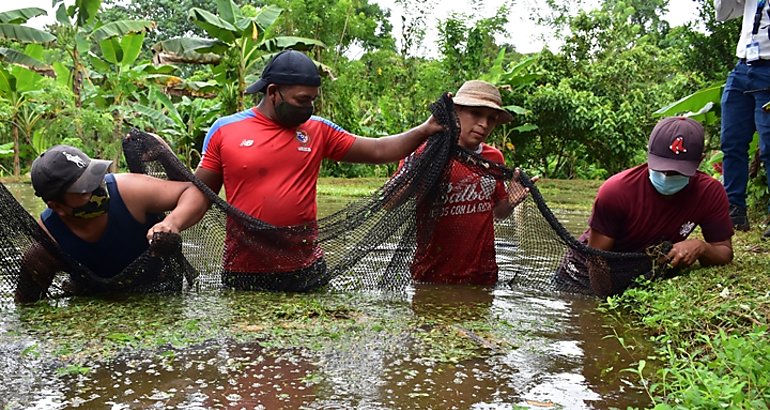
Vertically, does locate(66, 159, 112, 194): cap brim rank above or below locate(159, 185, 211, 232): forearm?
above

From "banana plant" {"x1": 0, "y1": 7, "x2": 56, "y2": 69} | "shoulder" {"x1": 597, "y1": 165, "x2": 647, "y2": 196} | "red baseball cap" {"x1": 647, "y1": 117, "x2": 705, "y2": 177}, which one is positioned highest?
"banana plant" {"x1": 0, "y1": 7, "x2": 56, "y2": 69}

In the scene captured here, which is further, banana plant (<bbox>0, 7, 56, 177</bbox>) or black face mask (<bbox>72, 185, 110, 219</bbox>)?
banana plant (<bbox>0, 7, 56, 177</bbox>)

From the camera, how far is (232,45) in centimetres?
1620

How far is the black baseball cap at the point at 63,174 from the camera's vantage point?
12.6ft

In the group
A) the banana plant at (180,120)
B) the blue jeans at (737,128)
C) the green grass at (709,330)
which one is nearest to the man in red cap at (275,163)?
the green grass at (709,330)

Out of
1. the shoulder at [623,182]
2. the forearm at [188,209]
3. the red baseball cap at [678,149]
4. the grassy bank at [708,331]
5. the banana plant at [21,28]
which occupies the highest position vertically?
the banana plant at [21,28]

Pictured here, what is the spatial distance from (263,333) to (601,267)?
2067 mm

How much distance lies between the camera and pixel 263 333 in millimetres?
3525

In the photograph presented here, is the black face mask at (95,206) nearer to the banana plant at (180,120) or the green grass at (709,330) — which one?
the green grass at (709,330)

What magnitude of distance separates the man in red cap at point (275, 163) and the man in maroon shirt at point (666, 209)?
45.4 inches

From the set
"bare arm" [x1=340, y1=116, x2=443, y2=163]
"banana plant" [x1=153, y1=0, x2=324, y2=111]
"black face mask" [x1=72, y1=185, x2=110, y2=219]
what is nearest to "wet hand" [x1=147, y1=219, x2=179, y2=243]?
"black face mask" [x1=72, y1=185, x2=110, y2=219]

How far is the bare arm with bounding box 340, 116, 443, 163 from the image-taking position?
4660mm

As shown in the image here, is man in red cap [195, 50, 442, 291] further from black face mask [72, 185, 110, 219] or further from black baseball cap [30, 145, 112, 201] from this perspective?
black baseball cap [30, 145, 112, 201]

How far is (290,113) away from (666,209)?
2.25 m
